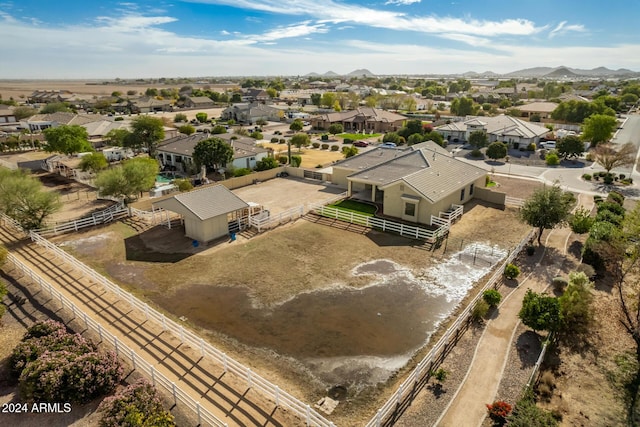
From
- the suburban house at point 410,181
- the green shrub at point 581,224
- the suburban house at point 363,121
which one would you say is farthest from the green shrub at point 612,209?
the suburban house at point 363,121

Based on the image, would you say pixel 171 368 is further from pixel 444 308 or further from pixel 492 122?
pixel 492 122

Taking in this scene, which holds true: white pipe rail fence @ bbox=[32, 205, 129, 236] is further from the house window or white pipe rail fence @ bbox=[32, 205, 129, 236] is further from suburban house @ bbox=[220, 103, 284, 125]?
suburban house @ bbox=[220, 103, 284, 125]

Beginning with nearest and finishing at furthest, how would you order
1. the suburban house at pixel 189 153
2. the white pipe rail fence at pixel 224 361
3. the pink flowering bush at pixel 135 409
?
the pink flowering bush at pixel 135 409
the white pipe rail fence at pixel 224 361
the suburban house at pixel 189 153

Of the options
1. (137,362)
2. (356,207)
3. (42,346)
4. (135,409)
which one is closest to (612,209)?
(356,207)

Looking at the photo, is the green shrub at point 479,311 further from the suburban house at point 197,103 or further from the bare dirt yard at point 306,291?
the suburban house at point 197,103

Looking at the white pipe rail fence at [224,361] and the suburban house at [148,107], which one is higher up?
the suburban house at [148,107]

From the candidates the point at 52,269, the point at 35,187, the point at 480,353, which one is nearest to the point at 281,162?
the point at 35,187

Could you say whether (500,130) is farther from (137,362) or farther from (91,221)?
(137,362)

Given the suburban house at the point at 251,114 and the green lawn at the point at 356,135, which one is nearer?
the green lawn at the point at 356,135

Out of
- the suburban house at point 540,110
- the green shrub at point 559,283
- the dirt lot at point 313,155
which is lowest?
the green shrub at point 559,283
